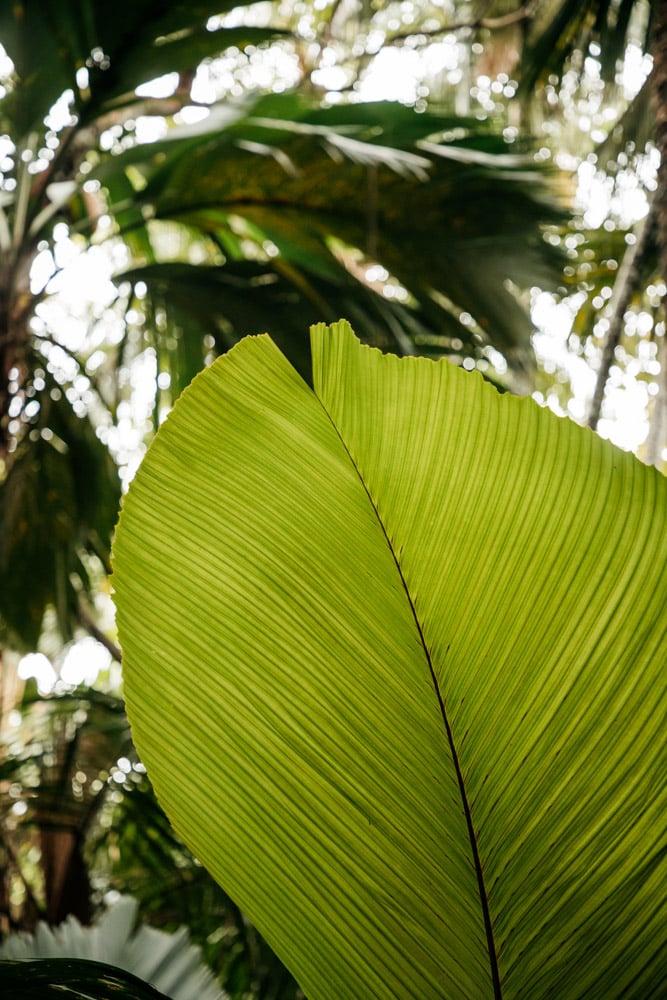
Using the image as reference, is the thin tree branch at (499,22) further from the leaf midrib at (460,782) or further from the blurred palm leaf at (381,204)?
the leaf midrib at (460,782)

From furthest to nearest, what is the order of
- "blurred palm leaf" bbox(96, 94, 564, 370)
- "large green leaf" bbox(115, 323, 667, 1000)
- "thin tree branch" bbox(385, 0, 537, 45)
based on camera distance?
"thin tree branch" bbox(385, 0, 537, 45) → "blurred palm leaf" bbox(96, 94, 564, 370) → "large green leaf" bbox(115, 323, 667, 1000)

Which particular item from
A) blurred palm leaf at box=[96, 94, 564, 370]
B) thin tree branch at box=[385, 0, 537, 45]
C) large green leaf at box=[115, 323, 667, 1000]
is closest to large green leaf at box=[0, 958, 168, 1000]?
large green leaf at box=[115, 323, 667, 1000]

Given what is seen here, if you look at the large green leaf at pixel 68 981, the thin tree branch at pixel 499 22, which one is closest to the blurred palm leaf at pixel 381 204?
the thin tree branch at pixel 499 22

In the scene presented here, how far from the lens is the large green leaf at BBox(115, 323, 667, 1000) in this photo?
250mm

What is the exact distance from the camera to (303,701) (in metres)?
0.26

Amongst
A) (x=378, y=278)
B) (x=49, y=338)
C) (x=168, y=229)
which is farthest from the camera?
(x=378, y=278)

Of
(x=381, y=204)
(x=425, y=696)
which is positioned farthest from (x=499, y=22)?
(x=425, y=696)

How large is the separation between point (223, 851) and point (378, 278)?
2641 mm

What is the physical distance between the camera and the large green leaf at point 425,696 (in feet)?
0.82

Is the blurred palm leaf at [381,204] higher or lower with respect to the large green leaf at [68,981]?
higher

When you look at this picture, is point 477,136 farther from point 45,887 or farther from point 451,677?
point 45,887

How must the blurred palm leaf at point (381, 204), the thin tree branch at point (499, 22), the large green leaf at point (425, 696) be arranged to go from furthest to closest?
the thin tree branch at point (499, 22), the blurred palm leaf at point (381, 204), the large green leaf at point (425, 696)

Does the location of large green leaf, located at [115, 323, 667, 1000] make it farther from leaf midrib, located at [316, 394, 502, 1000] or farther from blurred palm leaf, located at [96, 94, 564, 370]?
blurred palm leaf, located at [96, 94, 564, 370]

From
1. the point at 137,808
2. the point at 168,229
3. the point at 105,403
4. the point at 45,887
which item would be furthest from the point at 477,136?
the point at 45,887
